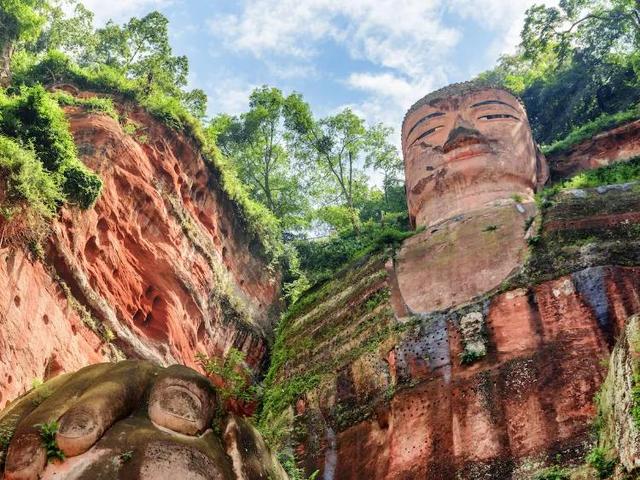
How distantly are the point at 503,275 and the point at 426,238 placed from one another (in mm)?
3179

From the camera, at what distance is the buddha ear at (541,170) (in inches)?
771

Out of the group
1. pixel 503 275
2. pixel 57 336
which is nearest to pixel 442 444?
pixel 503 275

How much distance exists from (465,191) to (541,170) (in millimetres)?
3049

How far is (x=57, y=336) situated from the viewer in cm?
1166

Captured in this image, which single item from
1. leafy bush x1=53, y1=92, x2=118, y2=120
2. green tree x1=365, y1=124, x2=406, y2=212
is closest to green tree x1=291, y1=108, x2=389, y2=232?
green tree x1=365, y1=124, x2=406, y2=212

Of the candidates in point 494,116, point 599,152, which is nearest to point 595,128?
point 599,152

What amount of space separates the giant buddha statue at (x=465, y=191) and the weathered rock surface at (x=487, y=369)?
25.1 inches

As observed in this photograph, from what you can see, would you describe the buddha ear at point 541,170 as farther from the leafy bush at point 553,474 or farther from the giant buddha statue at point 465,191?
the leafy bush at point 553,474

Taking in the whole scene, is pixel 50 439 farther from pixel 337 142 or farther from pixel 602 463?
pixel 337 142

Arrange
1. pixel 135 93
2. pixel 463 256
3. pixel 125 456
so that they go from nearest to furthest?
pixel 125 456
pixel 463 256
pixel 135 93

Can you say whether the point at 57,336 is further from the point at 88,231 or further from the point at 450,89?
the point at 450,89

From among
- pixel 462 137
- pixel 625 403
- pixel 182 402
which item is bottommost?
pixel 182 402

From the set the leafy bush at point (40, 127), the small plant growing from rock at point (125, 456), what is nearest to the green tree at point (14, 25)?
the leafy bush at point (40, 127)

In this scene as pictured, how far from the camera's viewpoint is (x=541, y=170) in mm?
20062
